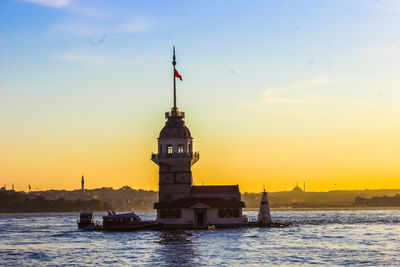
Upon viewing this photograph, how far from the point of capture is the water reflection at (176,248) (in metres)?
67.7

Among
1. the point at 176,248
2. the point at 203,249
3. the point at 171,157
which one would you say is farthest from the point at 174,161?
the point at 203,249

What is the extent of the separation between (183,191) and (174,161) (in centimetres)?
450

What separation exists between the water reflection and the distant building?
3.45 meters

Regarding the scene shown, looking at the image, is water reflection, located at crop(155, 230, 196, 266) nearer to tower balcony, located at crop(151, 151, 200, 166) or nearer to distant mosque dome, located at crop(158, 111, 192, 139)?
tower balcony, located at crop(151, 151, 200, 166)

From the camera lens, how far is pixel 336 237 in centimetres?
10119

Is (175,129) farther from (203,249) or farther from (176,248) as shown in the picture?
(203,249)

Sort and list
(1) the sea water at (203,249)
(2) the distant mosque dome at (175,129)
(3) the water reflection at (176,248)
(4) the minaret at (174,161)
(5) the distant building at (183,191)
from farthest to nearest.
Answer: (2) the distant mosque dome at (175,129) < (4) the minaret at (174,161) < (5) the distant building at (183,191) < (1) the sea water at (203,249) < (3) the water reflection at (176,248)

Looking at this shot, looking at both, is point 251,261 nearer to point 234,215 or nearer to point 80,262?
point 80,262

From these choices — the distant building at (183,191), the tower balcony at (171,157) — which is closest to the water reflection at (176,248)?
the distant building at (183,191)

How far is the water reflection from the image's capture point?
67650mm

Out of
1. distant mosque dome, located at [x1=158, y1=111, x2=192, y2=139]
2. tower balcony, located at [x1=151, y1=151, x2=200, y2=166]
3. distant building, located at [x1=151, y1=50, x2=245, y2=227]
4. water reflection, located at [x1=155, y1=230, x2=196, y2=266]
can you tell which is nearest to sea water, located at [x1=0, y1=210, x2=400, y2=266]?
water reflection, located at [x1=155, y1=230, x2=196, y2=266]

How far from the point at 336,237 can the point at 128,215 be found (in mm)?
31733

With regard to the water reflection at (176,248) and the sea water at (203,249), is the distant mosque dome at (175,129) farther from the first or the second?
the water reflection at (176,248)

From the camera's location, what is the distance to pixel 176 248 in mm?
78500
